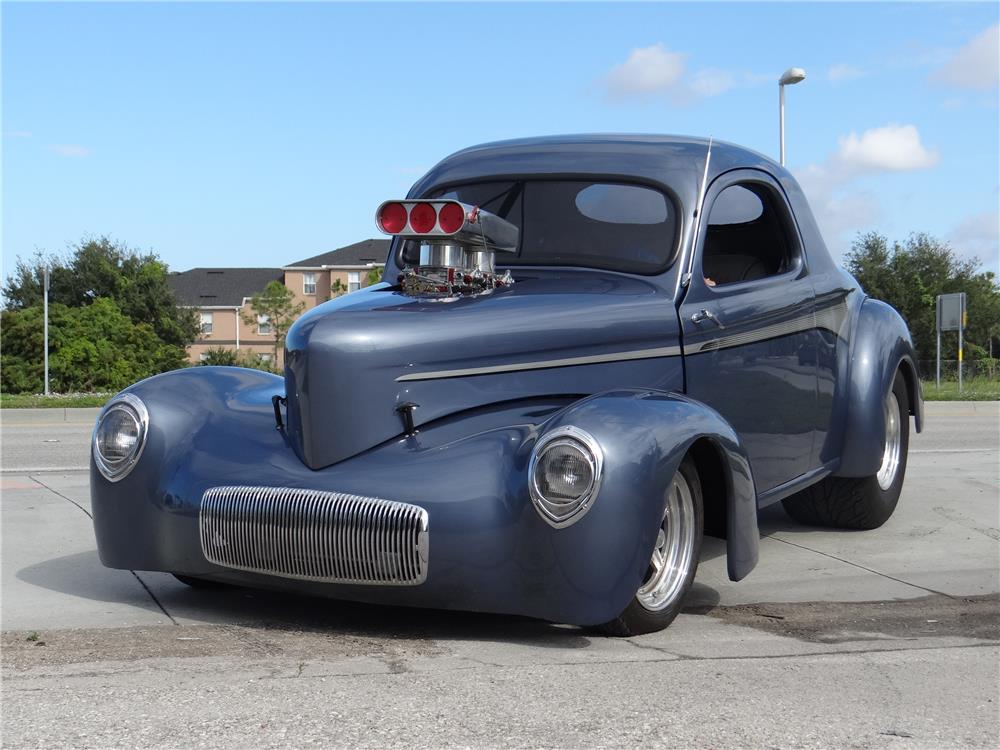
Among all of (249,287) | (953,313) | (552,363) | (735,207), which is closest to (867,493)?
(735,207)

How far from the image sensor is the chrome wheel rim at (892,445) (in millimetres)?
6984

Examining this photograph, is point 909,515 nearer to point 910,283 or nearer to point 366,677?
point 366,677

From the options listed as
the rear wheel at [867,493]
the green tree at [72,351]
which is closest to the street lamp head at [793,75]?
the rear wheel at [867,493]

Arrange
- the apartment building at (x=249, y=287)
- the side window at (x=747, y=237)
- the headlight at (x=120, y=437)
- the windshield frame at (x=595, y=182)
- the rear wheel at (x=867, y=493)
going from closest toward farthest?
1. the headlight at (x=120, y=437)
2. the windshield frame at (x=595, y=182)
3. the side window at (x=747, y=237)
4. the rear wheel at (x=867, y=493)
5. the apartment building at (x=249, y=287)

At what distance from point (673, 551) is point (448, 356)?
1.07 meters

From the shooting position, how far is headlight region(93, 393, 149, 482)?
4695 millimetres

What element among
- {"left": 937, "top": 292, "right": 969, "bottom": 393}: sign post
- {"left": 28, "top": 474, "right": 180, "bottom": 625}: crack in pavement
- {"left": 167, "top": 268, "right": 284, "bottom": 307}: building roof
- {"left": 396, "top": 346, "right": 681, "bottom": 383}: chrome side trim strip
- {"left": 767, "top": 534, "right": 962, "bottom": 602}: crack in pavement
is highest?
{"left": 167, "top": 268, "right": 284, "bottom": 307}: building roof

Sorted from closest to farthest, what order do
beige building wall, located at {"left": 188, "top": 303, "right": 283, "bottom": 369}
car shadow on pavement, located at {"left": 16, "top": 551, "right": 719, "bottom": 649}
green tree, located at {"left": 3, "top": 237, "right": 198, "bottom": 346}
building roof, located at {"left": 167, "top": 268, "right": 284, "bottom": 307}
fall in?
1. car shadow on pavement, located at {"left": 16, "top": 551, "right": 719, "bottom": 649}
2. green tree, located at {"left": 3, "top": 237, "right": 198, "bottom": 346}
3. beige building wall, located at {"left": 188, "top": 303, "right": 283, "bottom": 369}
4. building roof, located at {"left": 167, "top": 268, "right": 284, "bottom": 307}

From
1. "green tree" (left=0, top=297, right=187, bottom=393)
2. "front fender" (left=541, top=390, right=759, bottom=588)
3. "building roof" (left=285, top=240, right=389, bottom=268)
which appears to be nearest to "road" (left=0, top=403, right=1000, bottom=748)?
"front fender" (left=541, top=390, right=759, bottom=588)

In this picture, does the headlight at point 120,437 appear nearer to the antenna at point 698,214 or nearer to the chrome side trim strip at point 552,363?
the chrome side trim strip at point 552,363

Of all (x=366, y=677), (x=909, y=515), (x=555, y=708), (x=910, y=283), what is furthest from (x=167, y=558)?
(x=910, y=283)

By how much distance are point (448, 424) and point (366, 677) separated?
110cm

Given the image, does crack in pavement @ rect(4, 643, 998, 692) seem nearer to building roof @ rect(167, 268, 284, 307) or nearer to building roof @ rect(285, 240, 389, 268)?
building roof @ rect(285, 240, 389, 268)

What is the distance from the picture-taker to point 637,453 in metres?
3.95
